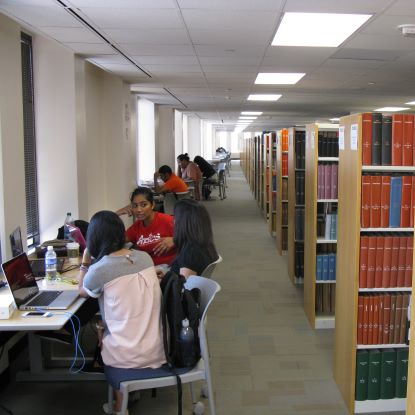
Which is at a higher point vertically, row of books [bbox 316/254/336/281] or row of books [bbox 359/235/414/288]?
row of books [bbox 359/235/414/288]

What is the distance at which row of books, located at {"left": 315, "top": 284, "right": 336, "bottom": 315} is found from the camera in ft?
13.9

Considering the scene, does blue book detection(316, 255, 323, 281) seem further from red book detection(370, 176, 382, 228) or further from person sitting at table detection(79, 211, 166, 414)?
person sitting at table detection(79, 211, 166, 414)

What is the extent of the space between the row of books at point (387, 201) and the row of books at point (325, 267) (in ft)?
4.46

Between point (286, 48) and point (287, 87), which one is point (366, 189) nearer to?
point (286, 48)

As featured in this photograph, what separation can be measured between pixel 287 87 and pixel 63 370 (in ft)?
19.4

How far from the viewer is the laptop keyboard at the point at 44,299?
98.6 inches

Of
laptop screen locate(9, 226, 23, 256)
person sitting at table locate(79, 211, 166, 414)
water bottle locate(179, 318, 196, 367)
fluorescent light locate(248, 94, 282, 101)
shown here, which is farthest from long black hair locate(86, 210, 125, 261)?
fluorescent light locate(248, 94, 282, 101)

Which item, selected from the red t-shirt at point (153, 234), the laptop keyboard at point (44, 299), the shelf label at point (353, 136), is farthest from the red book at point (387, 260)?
the laptop keyboard at point (44, 299)

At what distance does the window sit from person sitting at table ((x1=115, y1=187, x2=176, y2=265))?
1364 millimetres

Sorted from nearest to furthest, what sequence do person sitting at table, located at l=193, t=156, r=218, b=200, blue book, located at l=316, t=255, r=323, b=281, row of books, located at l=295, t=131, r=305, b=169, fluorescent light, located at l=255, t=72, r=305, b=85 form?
blue book, located at l=316, t=255, r=323, b=281
row of books, located at l=295, t=131, r=305, b=169
fluorescent light, located at l=255, t=72, r=305, b=85
person sitting at table, located at l=193, t=156, r=218, b=200

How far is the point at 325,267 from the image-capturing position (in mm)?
4156

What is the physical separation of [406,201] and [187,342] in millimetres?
1512

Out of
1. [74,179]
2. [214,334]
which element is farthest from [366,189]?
[74,179]

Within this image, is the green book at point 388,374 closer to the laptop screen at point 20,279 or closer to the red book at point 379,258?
the red book at point 379,258
